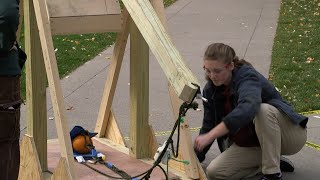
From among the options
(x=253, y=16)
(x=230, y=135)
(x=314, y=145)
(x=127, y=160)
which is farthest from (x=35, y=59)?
(x=253, y=16)

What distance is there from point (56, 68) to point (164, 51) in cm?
82

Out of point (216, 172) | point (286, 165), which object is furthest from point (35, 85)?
point (286, 165)

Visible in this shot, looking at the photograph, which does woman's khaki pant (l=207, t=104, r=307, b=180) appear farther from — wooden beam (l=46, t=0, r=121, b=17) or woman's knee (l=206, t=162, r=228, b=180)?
wooden beam (l=46, t=0, r=121, b=17)

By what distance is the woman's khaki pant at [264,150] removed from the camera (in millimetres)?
4406

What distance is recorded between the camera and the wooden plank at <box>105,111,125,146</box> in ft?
17.8

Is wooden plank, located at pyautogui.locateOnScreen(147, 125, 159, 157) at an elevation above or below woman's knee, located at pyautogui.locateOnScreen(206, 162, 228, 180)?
above

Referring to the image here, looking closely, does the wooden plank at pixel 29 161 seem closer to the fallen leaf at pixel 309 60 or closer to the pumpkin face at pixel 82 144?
the pumpkin face at pixel 82 144

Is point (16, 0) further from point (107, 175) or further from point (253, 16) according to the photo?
point (253, 16)

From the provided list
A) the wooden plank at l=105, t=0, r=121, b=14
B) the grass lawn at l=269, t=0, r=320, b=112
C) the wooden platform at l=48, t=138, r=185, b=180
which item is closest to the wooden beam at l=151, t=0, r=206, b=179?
the wooden platform at l=48, t=138, r=185, b=180

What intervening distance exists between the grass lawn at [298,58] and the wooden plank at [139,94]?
2.27 meters

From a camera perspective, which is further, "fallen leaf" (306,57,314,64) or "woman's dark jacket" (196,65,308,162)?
"fallen leaf" (306,57,314,64)

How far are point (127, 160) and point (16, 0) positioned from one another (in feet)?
6.59

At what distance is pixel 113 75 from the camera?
5.28 m

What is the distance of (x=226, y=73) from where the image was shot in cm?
440
